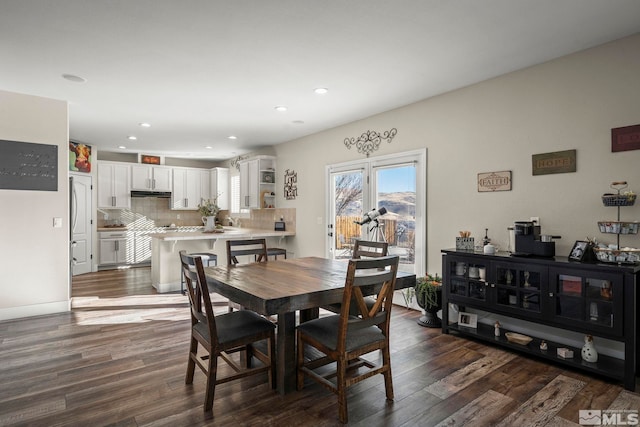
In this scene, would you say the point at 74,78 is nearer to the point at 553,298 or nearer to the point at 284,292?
the point at 284,292

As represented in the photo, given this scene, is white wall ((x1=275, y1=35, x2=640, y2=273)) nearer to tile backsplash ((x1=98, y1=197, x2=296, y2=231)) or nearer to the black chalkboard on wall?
tile backsplash ((x1=98, y1=197, x2=296, y2=231))

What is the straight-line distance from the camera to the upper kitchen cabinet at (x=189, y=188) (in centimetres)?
843

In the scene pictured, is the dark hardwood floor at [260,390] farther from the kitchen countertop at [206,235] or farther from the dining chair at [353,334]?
the kitchen countertop at [206,235]

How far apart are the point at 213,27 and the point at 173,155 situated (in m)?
6.39

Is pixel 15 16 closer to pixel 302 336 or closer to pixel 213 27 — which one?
pixel 213 27

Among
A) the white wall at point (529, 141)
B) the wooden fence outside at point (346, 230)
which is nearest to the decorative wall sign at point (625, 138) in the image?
the white wall at point (529, 141)

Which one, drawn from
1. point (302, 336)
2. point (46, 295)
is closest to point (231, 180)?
point (46, 295)

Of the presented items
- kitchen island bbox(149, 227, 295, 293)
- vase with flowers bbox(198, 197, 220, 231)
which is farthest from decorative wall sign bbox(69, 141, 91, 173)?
vase with flowers bbox(198, 197, 220, 231)

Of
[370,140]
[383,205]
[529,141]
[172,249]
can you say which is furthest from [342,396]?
[172,249]

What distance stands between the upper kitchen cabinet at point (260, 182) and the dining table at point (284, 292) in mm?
4056

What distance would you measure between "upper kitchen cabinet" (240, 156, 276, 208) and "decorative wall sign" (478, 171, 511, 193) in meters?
4.27

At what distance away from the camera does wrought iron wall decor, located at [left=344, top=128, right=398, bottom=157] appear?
15.3 feet

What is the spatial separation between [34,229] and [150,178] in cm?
409

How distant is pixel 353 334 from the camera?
2266 mm
